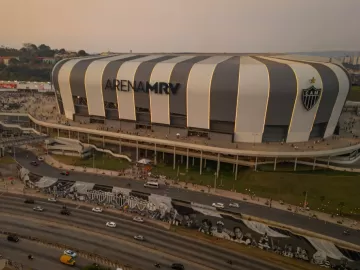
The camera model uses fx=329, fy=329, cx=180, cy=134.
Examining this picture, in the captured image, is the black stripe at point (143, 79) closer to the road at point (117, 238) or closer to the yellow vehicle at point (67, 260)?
the road at point (117, 238)

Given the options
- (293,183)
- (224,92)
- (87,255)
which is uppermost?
(224,92)

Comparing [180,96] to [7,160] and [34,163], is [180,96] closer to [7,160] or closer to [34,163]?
[34,163]

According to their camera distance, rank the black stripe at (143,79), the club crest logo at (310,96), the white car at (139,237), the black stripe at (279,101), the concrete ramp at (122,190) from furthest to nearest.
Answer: the black stripe at (143,79) → the club crest logo at (310,96) → the black stripe at (279,101) → the concrete ramp at (122,190) → the white car at (139,237)

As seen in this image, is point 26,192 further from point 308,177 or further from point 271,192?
point 308,177

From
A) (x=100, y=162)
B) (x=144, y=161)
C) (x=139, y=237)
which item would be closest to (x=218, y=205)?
(x=139, y=237)

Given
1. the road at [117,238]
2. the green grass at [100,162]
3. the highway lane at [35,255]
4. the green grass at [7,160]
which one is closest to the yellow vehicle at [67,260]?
the highway lane at [35,255]

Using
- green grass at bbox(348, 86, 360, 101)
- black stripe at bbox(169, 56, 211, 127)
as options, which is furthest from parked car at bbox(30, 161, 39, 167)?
green grass at bbox(348, 86, 360, 101)

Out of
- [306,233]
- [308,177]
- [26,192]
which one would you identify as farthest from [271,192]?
[26,192]
